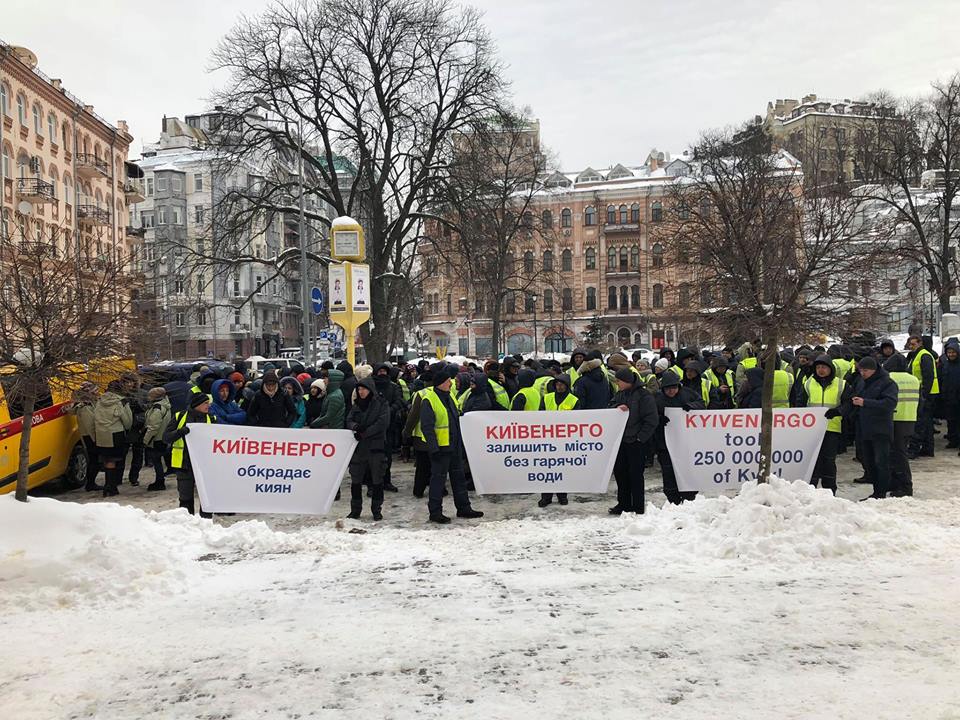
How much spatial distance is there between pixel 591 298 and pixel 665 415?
246 ft

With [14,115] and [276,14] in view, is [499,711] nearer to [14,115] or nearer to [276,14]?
[276,14]

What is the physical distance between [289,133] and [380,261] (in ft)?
17.9

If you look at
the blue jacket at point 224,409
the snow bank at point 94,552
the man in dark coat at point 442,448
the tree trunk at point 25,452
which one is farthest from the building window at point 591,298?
the tree trunk at point 25,452

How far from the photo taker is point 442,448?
32.5ft

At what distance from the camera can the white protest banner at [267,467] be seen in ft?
32.1

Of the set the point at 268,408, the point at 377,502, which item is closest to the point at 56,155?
the point at 268,408

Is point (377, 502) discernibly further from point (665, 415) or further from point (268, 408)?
point (665, 415)

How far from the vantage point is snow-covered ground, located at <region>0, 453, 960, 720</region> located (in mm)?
4852

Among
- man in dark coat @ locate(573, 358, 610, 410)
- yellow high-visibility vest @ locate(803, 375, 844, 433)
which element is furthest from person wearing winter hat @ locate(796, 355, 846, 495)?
man in dark coat @ locate(573, 358, 610, 410)

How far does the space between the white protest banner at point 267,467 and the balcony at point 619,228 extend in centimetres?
7457

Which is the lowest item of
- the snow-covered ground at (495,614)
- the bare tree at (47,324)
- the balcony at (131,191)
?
the snow-covered ground at (495,614)

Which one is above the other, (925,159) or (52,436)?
(925,159)

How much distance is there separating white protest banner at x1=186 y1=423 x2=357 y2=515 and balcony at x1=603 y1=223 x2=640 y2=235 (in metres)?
74.6

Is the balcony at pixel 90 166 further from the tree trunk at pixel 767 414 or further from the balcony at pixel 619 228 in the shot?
the tree trunk at pixel 767 414
